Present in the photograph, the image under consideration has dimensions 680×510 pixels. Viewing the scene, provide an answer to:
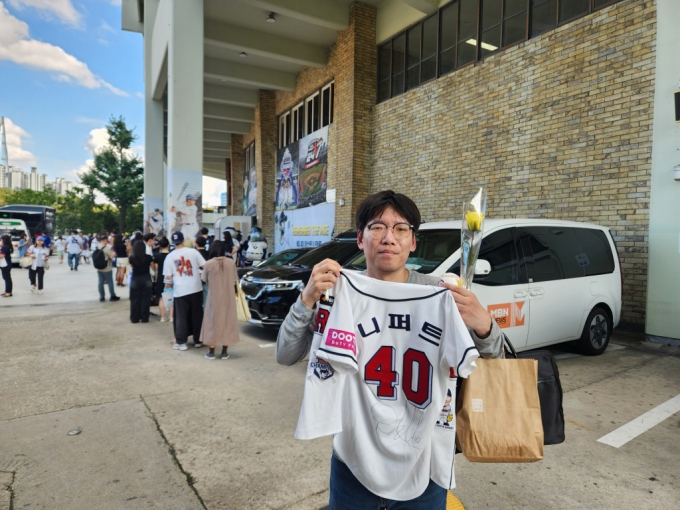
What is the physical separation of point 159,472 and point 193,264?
151 inches

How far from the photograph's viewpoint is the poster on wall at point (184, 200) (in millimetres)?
11773

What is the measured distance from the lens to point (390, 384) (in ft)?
4.75

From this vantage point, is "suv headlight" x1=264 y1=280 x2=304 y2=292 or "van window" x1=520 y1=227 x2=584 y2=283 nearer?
"van window" x1=520 y1=227 x2=584 y2=283

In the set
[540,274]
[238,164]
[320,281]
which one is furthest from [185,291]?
[238,164]

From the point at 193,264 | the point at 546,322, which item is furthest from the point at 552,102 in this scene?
the point at 193,264

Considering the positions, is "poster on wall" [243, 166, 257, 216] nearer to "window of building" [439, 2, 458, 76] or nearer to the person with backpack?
the person with backpack

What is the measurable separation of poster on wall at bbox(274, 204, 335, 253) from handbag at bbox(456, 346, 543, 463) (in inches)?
545

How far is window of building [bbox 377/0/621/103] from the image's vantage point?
9.06 m

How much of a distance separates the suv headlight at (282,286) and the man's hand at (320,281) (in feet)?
17.0

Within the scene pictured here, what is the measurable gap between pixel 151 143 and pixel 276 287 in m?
16.5

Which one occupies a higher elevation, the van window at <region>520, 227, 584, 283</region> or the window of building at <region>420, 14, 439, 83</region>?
the window of building at <region>420, 14, 439, 83</region>

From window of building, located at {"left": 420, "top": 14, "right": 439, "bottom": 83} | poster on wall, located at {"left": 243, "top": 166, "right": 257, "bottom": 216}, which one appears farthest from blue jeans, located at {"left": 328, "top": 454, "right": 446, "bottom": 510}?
poster on wall, located at {"left": 243, "top": 166, "right": 257, "bottom": 216}

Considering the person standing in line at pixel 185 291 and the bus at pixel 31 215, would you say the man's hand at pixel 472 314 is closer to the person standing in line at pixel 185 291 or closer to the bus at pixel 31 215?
the person standing in line at pixel 185 291

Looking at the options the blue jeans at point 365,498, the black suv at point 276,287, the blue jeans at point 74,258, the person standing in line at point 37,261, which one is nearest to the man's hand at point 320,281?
the blue jeans at point 365,498
